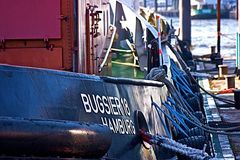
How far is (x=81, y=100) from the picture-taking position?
6043 mm

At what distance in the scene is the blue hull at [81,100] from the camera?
5348 mm

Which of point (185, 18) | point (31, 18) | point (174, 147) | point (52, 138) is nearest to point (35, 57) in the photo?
point (31, 18)

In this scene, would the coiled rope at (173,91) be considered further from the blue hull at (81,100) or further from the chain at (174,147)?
the chain at (174,147)

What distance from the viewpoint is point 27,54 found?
7.45 metres

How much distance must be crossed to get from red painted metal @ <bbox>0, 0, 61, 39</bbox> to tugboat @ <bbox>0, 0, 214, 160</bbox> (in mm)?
10

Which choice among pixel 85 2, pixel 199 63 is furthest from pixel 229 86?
pixel 85 2

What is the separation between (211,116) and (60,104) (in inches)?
366

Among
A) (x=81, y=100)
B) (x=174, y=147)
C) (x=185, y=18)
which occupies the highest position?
(x=185, y=18)

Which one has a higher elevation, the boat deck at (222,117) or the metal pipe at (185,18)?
the metal pipe at (185,18)

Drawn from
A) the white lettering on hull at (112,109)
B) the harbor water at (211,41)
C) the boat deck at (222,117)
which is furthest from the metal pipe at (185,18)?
the white lettering on hull at (112,109)

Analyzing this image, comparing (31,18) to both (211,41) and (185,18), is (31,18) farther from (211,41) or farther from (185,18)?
(211,41)

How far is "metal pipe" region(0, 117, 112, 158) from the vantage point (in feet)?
16.2

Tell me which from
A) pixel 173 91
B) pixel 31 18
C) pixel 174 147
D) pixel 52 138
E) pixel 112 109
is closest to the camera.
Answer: pixel 52 138

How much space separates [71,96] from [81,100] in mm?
160
